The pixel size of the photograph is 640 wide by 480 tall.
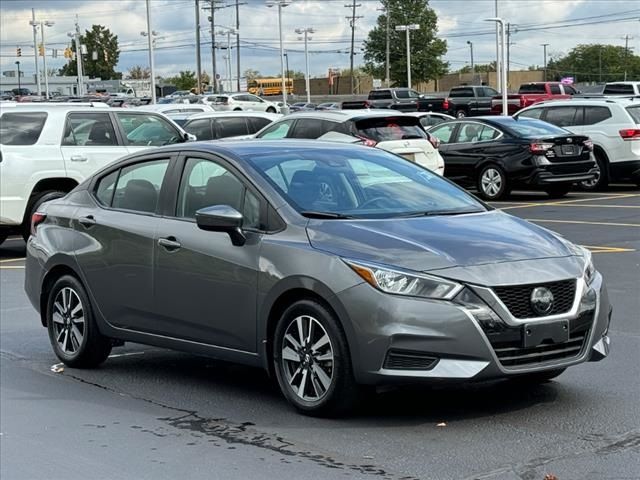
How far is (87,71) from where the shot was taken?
16225 centimetres

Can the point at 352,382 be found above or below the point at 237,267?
below

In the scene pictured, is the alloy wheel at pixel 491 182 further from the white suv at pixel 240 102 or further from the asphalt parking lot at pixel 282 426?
the white suv at pixel 240 102

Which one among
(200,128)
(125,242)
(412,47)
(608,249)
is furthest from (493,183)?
(412,47)

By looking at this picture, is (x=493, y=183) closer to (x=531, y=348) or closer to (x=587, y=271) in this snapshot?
(x=587, y=271)

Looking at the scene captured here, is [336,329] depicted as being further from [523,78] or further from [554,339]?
[523,78]

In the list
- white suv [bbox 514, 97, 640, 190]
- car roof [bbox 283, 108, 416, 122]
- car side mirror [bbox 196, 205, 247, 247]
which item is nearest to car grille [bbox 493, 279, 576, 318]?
car side mirror [bbox 196, 205, 247, 247]

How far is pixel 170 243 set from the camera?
7078 millimetres

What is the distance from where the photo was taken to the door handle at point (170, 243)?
7031 millimetres

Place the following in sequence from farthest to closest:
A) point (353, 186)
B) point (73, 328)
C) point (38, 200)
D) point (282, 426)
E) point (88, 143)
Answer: point (88, 143)
point (38, 200)
point (73, 328)
point (353, 186)
point (282, 426)

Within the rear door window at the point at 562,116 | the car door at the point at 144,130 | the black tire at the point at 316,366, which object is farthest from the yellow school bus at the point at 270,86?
the black tire at the point at 316,366

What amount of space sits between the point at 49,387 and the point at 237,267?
1.89m

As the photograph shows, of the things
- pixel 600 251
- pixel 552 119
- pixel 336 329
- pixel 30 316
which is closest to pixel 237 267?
pixel 336 329

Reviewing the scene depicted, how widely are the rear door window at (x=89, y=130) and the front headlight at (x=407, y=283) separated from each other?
1049cm

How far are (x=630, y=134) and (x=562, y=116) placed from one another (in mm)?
1880
